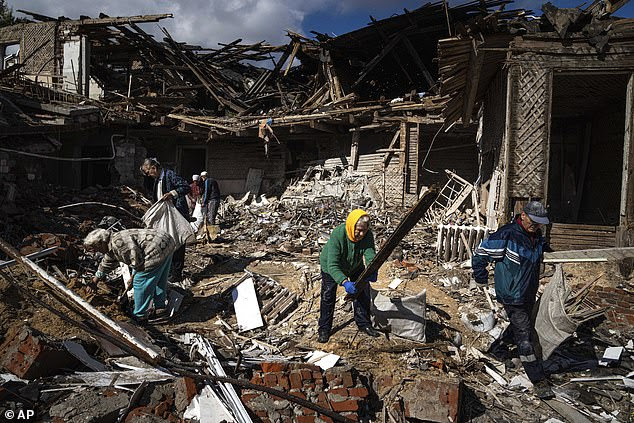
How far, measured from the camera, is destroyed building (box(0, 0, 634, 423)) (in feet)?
12.5

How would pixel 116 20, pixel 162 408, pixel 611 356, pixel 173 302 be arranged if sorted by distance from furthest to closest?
1. pixel 116 20
2. pixel 173 302
3. pixel 611 356
4. pixel 162 408

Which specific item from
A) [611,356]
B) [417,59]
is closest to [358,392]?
[611,356]

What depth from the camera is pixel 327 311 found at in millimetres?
4906

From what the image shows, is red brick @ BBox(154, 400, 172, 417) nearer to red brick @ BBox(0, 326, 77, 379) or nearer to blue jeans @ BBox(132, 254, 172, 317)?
red brick @ BBox(0, 326, 77, 379)

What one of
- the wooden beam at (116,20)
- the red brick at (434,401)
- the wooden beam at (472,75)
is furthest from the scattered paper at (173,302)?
the wooden beam at (116,20)

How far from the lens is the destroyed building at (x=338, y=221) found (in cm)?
380

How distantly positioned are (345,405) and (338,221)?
7.44 meters

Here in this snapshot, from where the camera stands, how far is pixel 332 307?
4.90 m

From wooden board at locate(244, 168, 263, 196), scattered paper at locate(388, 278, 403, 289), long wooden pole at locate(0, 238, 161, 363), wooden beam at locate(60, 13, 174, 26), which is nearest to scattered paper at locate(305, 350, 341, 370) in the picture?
long wooden pole at locate(0, 238, 161, 363)

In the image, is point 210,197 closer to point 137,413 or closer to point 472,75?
point 472,75

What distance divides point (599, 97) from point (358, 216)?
6.71 meters

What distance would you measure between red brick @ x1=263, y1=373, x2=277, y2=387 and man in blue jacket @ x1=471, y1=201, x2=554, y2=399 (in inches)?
Result: 89.5

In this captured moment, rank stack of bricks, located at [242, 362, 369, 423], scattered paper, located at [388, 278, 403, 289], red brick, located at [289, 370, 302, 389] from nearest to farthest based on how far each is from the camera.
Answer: stack of bricks, located at [242, 362, 369, 423]
red brick, located at [289, 370, 302, 389]
scattered paper, located at [388, 278, 403, 289]

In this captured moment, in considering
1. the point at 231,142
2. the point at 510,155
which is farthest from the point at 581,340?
the point at 231,142
